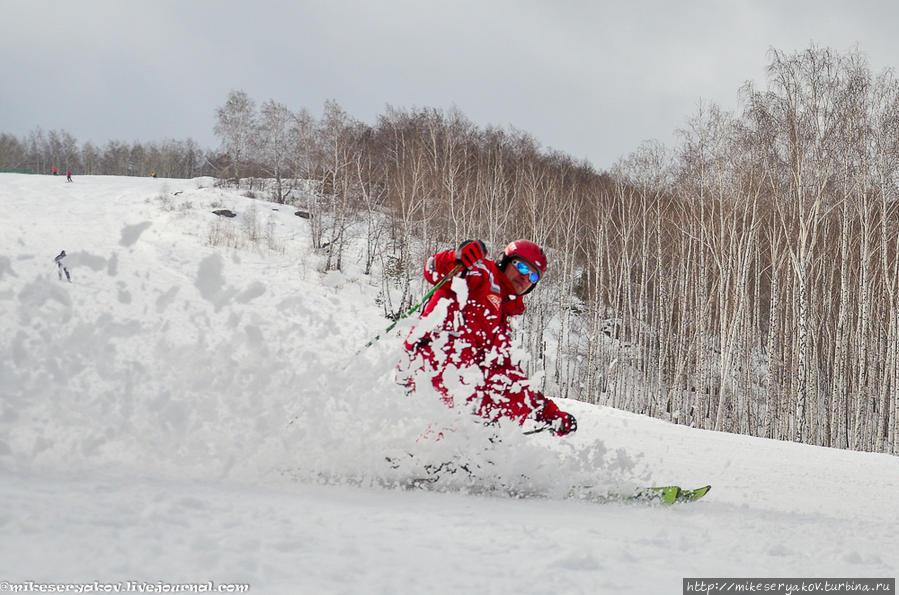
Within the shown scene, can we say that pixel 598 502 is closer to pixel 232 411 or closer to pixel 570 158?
pixel 232 411

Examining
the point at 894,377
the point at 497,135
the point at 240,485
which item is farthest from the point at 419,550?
the point at 497,135

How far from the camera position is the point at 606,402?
72.4ft

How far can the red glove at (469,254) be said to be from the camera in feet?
11.4

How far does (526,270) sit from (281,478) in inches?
75.0

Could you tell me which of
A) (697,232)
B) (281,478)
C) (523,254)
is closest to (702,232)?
(697,232)

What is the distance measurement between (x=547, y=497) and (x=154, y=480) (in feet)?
6.56

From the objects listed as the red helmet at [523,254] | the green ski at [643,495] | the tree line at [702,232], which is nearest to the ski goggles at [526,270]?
the red helmet at [523,254]

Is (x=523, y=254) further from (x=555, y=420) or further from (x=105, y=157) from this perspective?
(x=105, y=157)

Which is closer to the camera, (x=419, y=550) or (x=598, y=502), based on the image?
(x=419, y=550)

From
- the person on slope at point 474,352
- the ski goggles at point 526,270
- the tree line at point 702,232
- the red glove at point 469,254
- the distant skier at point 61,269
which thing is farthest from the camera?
the tree line at point 702,232

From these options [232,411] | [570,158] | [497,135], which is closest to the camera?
[232,411]

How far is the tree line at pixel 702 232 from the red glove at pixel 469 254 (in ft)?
23.3

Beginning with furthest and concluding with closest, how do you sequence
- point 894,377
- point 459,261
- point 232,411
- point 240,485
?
point 894,377 < point 459,261 < point 232,411 < point 240,485

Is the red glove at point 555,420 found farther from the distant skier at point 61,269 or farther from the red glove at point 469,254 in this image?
the distant skier at point 61,269
